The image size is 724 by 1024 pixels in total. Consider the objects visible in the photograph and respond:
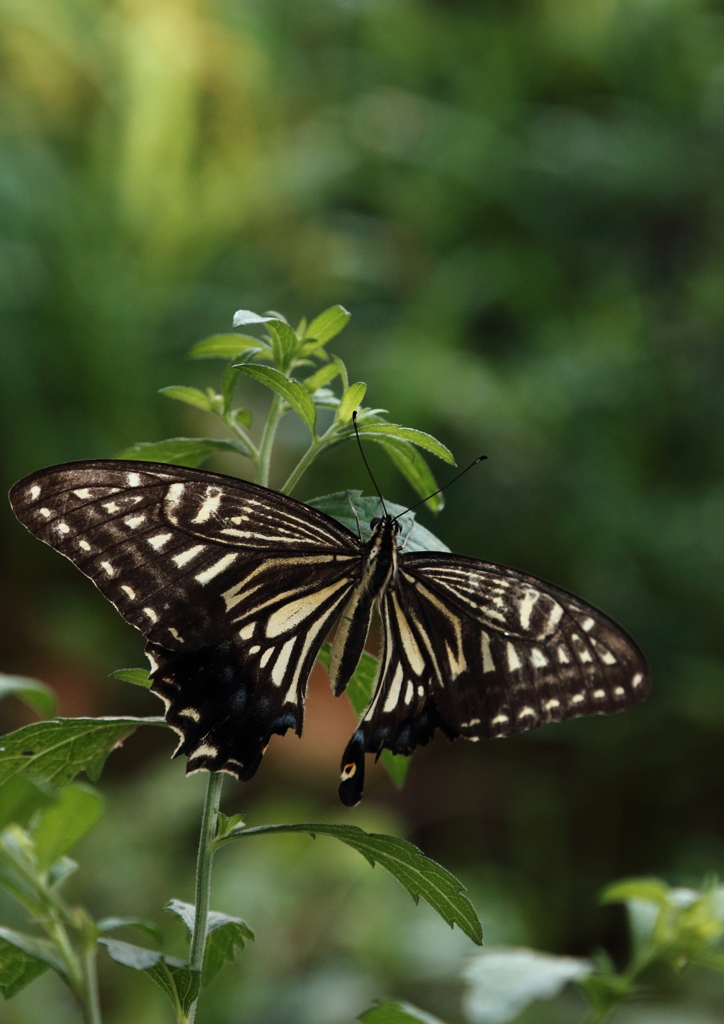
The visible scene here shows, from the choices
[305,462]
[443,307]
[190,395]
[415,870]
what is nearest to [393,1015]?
[415,870]

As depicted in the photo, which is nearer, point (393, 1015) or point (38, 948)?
point (38, 948)

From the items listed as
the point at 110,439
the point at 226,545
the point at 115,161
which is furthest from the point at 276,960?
the point at 115,161

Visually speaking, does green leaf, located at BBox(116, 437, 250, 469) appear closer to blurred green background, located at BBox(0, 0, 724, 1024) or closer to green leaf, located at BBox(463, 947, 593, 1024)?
green leaf, located at BBox(463, 947, 593, 1024)

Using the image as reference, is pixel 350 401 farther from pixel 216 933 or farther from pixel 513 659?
pixel 216 933

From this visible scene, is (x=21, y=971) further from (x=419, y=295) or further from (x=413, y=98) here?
(x=413, y=98)

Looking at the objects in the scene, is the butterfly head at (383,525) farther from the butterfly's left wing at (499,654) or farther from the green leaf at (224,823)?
the green leaf at (224,823)
